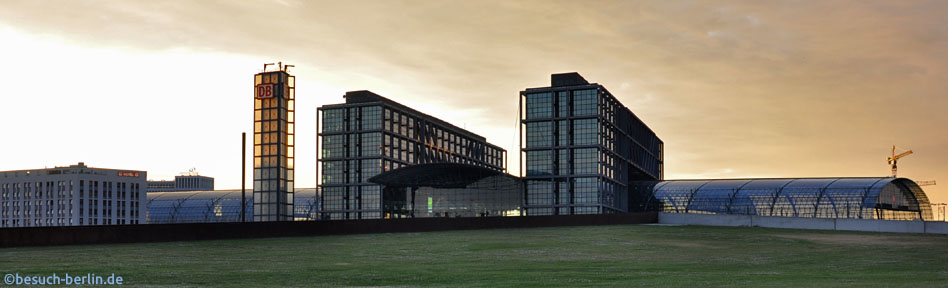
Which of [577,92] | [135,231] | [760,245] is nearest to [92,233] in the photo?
[135,231]

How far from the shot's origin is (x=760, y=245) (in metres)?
41.2

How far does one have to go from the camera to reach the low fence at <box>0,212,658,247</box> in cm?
3806

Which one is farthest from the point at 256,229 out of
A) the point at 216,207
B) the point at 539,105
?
the point at 216,207

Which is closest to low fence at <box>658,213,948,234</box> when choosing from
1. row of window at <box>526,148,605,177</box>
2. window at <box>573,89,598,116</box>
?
row of window at <box>526,148,605,177</box>

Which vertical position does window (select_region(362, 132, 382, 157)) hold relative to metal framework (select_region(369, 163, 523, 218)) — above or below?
above

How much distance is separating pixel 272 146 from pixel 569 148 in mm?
46712

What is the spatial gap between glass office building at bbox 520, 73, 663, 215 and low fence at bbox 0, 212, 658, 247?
3218 inches

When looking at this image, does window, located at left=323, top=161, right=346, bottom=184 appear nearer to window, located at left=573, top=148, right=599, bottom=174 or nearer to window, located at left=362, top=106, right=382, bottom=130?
window, located at left=362, top=106, right=382, bottom=130

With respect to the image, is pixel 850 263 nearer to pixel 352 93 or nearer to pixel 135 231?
pixel 135 231

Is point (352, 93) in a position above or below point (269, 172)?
above

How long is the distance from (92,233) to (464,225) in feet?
76.4

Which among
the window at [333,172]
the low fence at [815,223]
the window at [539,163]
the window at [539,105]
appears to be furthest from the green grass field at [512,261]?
the window at [333,172]

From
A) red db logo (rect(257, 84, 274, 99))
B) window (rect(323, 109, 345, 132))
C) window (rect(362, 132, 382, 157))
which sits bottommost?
window (rect(362, 132, 382, 157))

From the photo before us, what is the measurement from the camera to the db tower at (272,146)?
470 feet
